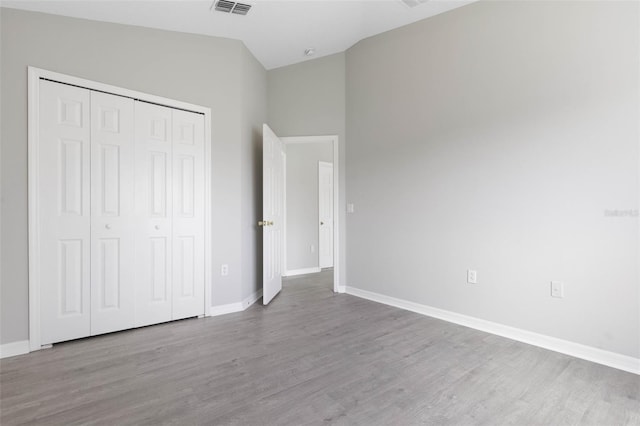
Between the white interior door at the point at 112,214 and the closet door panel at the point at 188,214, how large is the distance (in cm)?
38

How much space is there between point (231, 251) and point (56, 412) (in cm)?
184

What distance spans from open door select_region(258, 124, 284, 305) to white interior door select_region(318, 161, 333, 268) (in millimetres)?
1576

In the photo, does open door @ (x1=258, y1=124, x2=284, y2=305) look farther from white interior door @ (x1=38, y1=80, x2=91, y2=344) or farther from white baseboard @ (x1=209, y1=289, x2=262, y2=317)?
white interior door @ (x1=38, y1=80, x2=91, y2=344)

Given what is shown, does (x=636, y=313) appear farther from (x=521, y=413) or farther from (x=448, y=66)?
(x=448, y=66)

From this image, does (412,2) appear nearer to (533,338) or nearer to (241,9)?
(241,9)

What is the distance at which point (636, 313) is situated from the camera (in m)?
2.06

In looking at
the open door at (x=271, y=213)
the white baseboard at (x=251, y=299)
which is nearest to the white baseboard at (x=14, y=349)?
the white baseboard at (x=251, y=299)

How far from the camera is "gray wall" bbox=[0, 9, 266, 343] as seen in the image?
2.26 meters

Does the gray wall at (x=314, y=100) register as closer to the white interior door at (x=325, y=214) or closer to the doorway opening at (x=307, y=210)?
the doorway opening at (x=307, y=210)

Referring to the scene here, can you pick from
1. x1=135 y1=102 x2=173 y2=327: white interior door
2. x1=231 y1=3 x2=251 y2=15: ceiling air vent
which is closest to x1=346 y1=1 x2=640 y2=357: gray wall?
x1=231 y1=3 x2=251 y2=15: ceiling air vent

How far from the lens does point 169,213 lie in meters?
2.96

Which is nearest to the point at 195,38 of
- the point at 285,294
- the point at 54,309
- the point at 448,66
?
the point at 448,66

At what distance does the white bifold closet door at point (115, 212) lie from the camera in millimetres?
2414

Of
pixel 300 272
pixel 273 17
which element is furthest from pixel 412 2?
pixel 300 272
